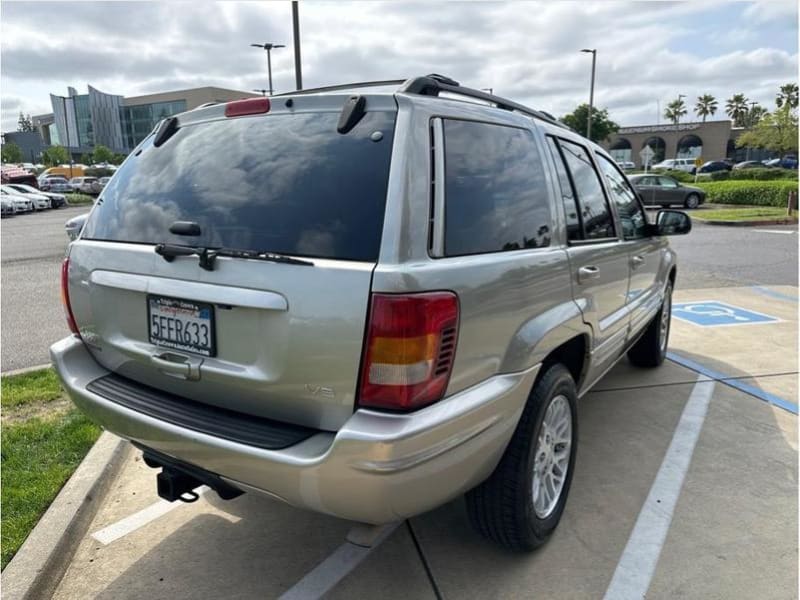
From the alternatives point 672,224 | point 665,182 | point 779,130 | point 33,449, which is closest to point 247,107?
point 33,449

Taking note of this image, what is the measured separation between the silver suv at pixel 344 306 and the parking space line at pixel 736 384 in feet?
8.09

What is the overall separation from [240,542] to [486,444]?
1.39 m

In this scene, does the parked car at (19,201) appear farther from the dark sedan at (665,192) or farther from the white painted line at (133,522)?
the white painted line at (133,522)

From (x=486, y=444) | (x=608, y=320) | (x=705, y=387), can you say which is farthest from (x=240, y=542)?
(x=705, y=387)

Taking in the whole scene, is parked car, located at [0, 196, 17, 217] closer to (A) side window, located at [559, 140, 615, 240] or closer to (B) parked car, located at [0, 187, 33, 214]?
(B) parked car, located at [0, 187, 33, 214]

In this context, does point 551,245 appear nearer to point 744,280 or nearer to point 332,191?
point 332,191

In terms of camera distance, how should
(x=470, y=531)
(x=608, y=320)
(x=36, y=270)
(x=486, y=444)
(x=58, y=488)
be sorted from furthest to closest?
(x=36, y=270), (x=608, y=320), (x=58, y=488), (x=470, y=531), (x=486, y=444)

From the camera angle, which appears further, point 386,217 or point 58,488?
point 58,488

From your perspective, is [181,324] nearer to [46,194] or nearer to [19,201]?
[19,201]

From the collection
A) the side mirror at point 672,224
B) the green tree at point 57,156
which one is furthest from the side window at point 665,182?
the green tree at point 57,156

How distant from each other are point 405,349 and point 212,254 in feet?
2.63

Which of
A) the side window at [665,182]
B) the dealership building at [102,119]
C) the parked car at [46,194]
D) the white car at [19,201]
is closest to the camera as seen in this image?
the side window at [665,182]

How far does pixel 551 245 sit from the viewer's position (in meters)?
2.70

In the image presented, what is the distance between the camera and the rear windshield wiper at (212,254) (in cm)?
203
